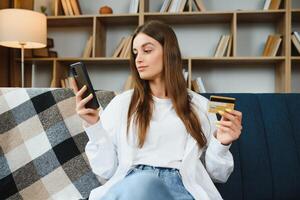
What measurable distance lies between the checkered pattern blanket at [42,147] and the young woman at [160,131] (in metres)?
0.19

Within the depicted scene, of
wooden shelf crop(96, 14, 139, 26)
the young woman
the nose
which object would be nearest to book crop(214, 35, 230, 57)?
wooden shelf crop(96, 14, 139, 26)

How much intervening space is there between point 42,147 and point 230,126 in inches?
29.4

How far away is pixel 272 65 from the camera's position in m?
2.92

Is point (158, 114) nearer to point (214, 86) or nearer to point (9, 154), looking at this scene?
point (9, 154)

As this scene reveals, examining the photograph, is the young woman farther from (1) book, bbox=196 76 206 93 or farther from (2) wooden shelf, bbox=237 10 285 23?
(2) wooden shelf, bbox=237 10 285 23

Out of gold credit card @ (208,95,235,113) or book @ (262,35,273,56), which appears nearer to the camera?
gold credit card @ (208,95,235,113)

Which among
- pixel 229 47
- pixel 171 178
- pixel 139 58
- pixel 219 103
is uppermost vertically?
pixel 229 47

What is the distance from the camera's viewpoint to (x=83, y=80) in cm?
112

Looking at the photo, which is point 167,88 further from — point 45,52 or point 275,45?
point 45,52

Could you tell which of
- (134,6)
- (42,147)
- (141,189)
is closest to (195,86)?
(134,6)

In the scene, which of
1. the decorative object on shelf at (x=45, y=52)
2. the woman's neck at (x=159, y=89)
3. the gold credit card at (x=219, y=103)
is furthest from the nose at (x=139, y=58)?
the decorative object on shelf at (x=45, y=52)

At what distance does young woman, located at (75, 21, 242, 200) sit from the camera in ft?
3.71

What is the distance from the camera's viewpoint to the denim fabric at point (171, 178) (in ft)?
3.53

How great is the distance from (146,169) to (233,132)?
31cm
